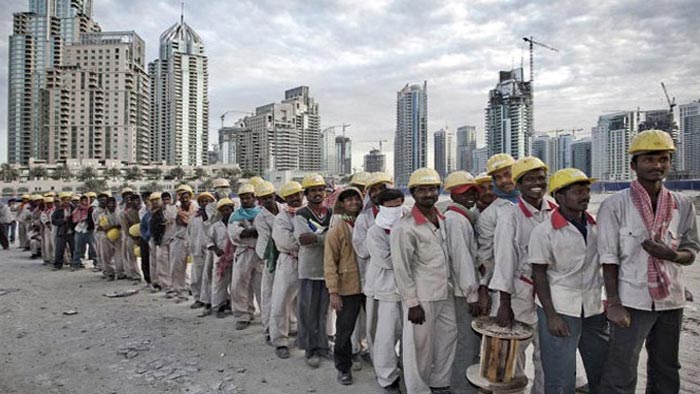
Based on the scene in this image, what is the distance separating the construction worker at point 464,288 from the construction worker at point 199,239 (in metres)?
4.39

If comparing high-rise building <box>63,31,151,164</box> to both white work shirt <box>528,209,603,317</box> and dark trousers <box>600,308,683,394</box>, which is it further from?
dark trousers <box>600,308,683,394</box>

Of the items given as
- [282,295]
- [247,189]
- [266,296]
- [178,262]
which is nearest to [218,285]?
[266,296]

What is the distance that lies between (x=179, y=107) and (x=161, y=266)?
115228 mm

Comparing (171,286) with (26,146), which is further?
(26,146)

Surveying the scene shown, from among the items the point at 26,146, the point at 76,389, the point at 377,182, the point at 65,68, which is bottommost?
the point at 76,389

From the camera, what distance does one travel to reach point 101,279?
31.0 ft

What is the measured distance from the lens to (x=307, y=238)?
448 centimetres

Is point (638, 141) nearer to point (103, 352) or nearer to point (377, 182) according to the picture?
point (377, 182)

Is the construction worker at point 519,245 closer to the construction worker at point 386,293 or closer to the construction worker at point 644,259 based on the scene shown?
the construction worker at point 644,259

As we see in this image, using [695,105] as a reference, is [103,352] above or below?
below

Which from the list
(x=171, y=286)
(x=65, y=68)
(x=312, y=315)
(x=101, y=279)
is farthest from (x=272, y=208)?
(x=65, y=68)

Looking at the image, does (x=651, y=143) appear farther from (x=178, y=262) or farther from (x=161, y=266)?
(x=161, y=266)

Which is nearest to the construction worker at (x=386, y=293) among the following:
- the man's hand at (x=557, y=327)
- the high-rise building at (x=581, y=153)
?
the man's hand at (x=557, y=327)

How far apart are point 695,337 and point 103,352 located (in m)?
6.67
